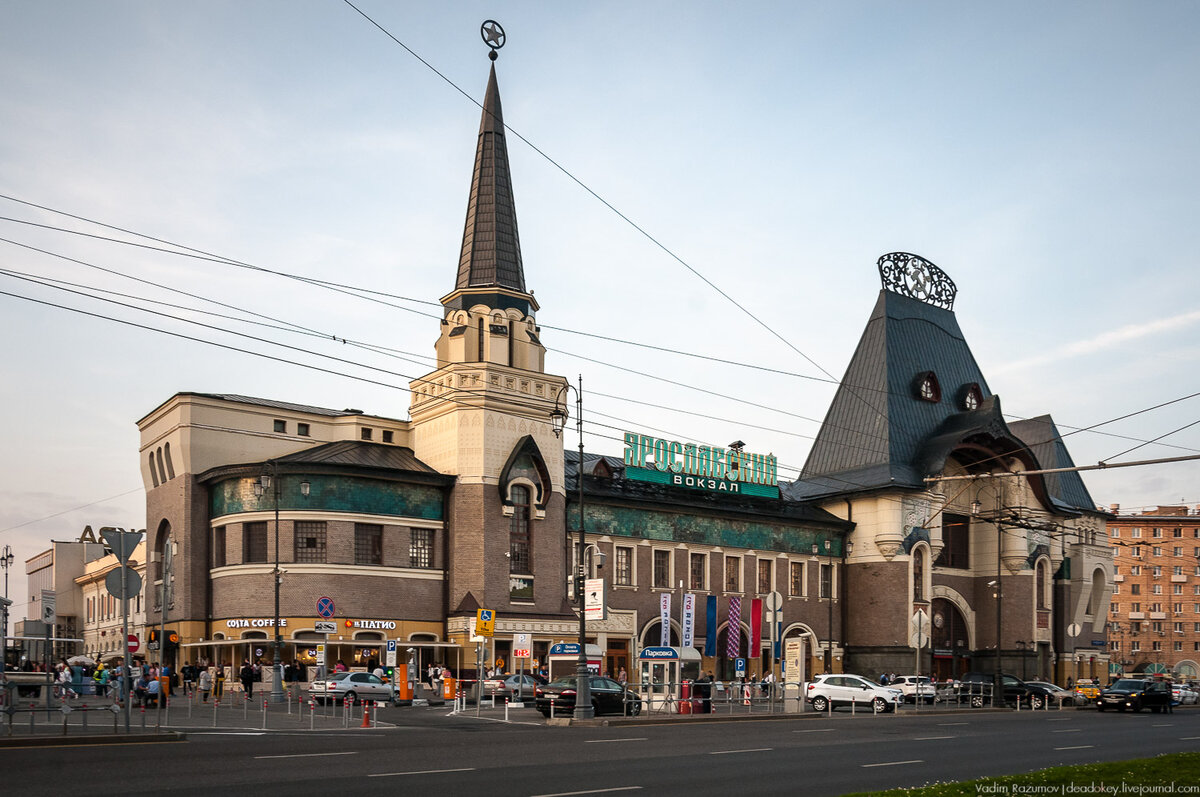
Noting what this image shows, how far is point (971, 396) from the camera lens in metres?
76.7

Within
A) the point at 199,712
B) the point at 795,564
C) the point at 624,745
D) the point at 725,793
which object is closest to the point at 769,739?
the point at 624,745

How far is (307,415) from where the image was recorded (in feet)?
184

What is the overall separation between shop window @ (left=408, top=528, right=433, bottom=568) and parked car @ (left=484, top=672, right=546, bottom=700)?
25.4 feet

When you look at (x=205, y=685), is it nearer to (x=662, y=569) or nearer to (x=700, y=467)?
(x=662, y=569)

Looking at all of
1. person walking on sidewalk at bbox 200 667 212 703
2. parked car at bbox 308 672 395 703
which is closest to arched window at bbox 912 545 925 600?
parked car at bbox 308 672 395 703

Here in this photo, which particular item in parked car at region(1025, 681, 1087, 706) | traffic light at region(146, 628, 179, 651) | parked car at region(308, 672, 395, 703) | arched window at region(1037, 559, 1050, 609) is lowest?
parked car at region(1025, 681, 1087, 706)

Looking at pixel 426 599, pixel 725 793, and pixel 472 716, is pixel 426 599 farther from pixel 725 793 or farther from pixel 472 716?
pixel 725 793

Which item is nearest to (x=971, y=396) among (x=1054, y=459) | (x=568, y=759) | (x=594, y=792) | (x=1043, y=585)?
(x=1054, y=459)

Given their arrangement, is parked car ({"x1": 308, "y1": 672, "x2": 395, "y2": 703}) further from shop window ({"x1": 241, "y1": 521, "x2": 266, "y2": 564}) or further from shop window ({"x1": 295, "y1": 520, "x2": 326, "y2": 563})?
shop window ({"x1": 241, "y1": 521, "x2": 266, "y2": 564})

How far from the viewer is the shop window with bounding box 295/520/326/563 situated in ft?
163

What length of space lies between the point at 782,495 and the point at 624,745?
47353 mm

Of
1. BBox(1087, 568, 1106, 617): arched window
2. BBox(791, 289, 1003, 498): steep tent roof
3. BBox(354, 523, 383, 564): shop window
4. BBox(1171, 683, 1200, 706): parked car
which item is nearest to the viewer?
BBox(354, 523, 383, 564): shop window

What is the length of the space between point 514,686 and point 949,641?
113 ft

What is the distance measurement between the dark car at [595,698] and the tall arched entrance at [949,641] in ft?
120
